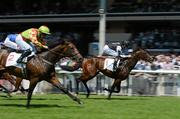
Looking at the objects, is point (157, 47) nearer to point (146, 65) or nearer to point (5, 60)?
point (146, 65)

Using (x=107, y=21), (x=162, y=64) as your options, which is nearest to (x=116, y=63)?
(x=162, y=64)

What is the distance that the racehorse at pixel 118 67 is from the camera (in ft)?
58.4

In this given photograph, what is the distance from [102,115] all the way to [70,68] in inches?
324

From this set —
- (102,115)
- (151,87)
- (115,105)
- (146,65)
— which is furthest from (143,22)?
(102,115)

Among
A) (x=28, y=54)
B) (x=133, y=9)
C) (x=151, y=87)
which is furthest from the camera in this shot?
(x=133, y=9)

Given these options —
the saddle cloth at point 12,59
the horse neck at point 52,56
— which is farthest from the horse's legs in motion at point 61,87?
the saddle cloth at point 12,59

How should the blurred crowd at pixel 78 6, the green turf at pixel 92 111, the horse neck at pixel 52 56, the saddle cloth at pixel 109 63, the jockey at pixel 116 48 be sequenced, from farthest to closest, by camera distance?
the blurred crowd at pixel 78 6, the jockey at pixel 116 48, the saddle cloth at pixel 109 63, the horse neck at pixel 52 56, the green turf at pixel 92 111

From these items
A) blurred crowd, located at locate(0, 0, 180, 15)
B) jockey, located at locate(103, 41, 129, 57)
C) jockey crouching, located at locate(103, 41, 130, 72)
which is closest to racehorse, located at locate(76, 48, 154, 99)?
jockey crouching, located at locate(103, 41, 130, 72)

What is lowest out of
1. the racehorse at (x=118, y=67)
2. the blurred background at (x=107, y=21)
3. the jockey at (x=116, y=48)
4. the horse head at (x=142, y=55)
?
the racehorse at (x=118, y=67)

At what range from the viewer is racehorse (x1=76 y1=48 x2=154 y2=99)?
58.4ft

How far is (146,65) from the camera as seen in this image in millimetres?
21734

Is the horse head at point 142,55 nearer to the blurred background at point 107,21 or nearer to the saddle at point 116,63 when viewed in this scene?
the saddle at point 116,63

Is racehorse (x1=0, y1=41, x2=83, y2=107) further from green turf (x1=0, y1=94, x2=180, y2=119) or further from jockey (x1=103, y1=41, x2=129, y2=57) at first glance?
jockey (x1=103, y1=41, x2=129, y2=57)

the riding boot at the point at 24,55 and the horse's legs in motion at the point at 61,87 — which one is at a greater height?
the riding boot at the point at 24,55
